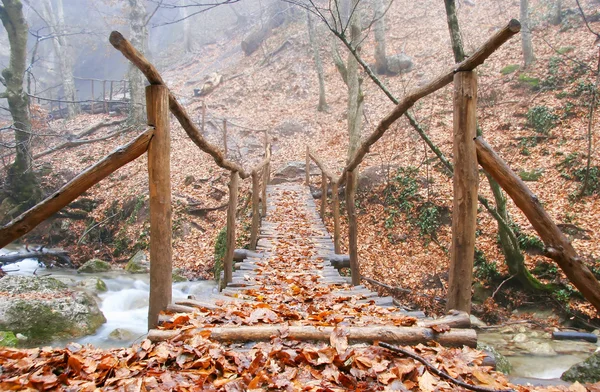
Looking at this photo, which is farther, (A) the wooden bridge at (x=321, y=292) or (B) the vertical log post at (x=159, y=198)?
(B) the vertical log post at (x=159, y=198)

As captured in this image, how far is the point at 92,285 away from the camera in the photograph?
8.55 m

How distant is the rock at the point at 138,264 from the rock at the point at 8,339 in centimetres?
454

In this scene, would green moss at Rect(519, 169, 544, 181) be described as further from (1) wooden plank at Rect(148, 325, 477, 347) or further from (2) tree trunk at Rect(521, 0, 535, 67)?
(1) wooden plank at Rect(148, 325, 477, 347)

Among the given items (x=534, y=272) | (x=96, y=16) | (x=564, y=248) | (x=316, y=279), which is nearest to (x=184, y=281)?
(x=316, y=279)

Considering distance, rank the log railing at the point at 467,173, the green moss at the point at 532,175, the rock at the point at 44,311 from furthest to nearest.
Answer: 1. the green moss at the point at 532,175
2. the rock at the point at 44,311
3. the log railing at the point at 467,173

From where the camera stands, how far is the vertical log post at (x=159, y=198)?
2701 mm

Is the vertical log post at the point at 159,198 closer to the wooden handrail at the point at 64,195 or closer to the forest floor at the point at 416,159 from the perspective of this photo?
the wooden handrail at the point at 64,195

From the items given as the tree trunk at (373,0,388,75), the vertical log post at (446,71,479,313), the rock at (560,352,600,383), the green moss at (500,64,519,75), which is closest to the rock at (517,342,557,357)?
the rock at (560,352,600,383)

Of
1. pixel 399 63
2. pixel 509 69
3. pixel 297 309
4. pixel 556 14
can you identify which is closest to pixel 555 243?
pixel 297 309

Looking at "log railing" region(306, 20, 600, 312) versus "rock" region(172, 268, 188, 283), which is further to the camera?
"rock" region(172, 268, 188, 283)

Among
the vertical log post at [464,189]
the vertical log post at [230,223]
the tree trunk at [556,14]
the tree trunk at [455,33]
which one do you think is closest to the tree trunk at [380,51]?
the tree trunk at [556,14]

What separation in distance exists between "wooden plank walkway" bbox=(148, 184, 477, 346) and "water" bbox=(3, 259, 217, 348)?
Answer: 2.01 metres

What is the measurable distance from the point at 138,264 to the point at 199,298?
25.5 feet

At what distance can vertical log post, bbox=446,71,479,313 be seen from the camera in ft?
8.55
